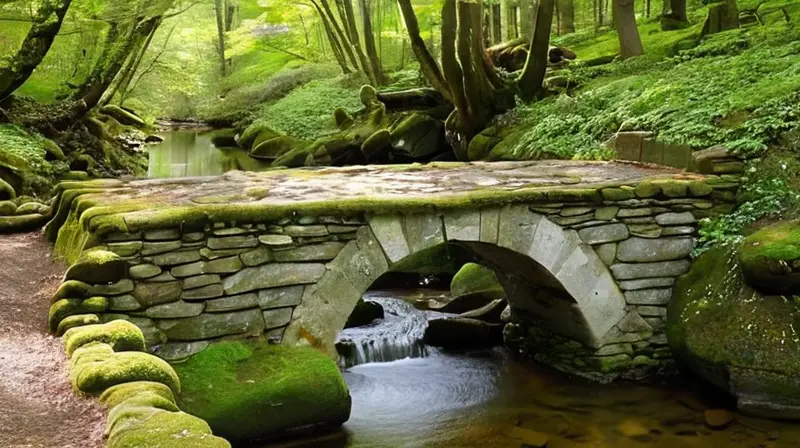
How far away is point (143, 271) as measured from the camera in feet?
16.3

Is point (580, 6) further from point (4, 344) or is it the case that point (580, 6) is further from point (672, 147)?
point (4, 344)

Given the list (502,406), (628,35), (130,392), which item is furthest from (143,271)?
(628,35)

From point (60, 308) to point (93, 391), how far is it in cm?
136

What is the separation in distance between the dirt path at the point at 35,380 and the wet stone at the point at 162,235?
2.70ft

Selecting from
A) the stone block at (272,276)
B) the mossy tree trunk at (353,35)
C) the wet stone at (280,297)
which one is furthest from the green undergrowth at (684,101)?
the mossy tree trunk at (353,35)

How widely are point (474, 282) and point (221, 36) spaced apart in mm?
24199

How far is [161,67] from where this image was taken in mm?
22312

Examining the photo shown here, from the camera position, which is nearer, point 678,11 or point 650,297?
point 650,297

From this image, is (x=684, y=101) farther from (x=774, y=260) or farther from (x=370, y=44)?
(x=370, y=44)

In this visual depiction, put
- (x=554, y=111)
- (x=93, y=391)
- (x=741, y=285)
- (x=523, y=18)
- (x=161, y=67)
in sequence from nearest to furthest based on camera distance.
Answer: (x=93, y=391) < (x=741, y=285) < (x=554, y=111) < (x=523, y=18) < (x=161, y=67)

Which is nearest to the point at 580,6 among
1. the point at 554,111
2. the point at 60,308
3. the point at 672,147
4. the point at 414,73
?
the point at 414,73

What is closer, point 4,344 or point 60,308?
point 4,344

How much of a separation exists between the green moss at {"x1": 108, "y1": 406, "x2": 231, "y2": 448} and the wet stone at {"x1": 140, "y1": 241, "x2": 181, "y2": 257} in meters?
2.20

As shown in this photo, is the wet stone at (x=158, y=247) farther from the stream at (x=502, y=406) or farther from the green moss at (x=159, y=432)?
the green moss at (x=159, y=432)
